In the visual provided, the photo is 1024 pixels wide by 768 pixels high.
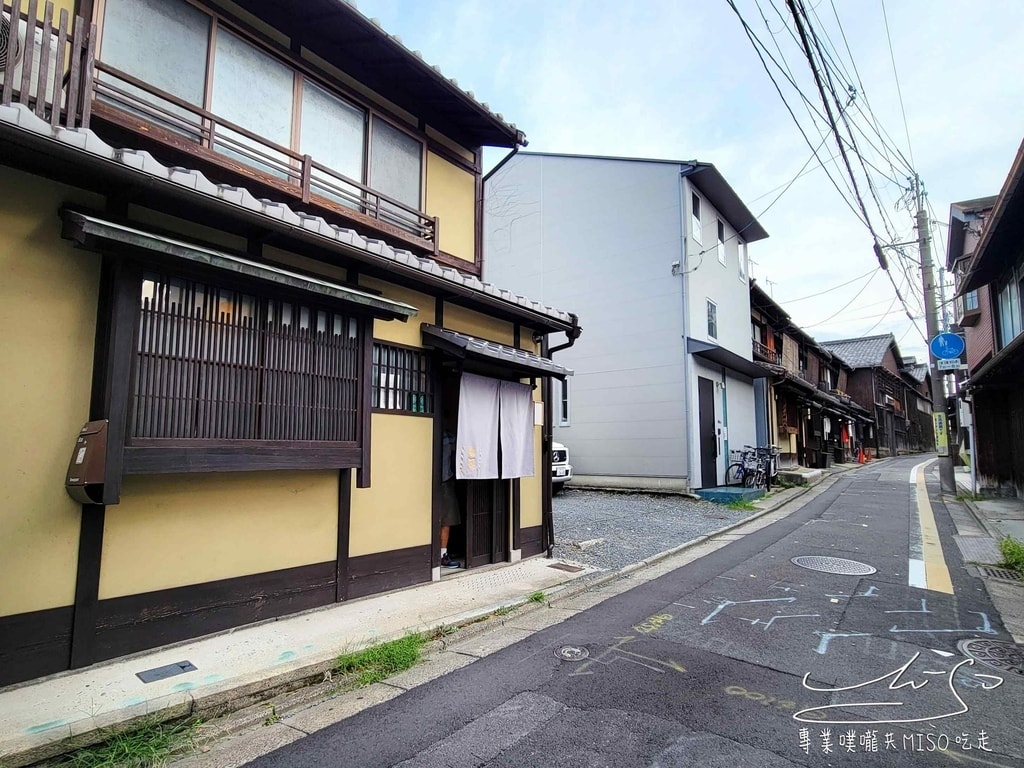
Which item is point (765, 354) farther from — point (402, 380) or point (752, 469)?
point (402, 380)

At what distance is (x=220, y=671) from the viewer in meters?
4.30

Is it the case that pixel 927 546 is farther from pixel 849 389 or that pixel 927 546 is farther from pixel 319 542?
pixel 849 389

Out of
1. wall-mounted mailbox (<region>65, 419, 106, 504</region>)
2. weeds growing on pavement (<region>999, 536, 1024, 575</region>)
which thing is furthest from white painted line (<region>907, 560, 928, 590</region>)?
wall-mounted mailbox (<region>65, 419, 106, 504</region>)

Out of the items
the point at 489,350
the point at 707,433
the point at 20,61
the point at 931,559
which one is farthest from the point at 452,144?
the point at 707,433

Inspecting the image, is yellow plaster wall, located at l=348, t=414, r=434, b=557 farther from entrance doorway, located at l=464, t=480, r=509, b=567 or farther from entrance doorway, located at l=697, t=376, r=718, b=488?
entrance doorway, located at l=697, t=376, r=718, b=488

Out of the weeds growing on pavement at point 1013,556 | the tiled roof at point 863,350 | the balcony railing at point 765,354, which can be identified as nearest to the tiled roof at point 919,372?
the tiled roof at point 863,350

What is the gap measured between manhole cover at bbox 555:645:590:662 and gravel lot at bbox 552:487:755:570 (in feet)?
10.8

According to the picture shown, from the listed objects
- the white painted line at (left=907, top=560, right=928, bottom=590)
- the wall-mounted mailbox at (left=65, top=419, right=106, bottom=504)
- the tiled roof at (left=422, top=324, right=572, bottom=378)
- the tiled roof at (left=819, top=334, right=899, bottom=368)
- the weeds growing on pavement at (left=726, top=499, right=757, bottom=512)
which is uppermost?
the tiled roof at (left=819, top=334, right=899, bottom=368)

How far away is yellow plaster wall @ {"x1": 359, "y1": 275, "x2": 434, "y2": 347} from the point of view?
6.78m

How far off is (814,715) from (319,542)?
15.7 feet

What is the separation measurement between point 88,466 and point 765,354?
81.1 feet

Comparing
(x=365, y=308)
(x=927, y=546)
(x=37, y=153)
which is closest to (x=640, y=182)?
(x=927, y=546)

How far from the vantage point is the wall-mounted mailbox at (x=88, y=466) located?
4129mm

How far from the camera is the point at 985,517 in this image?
40.2ft
